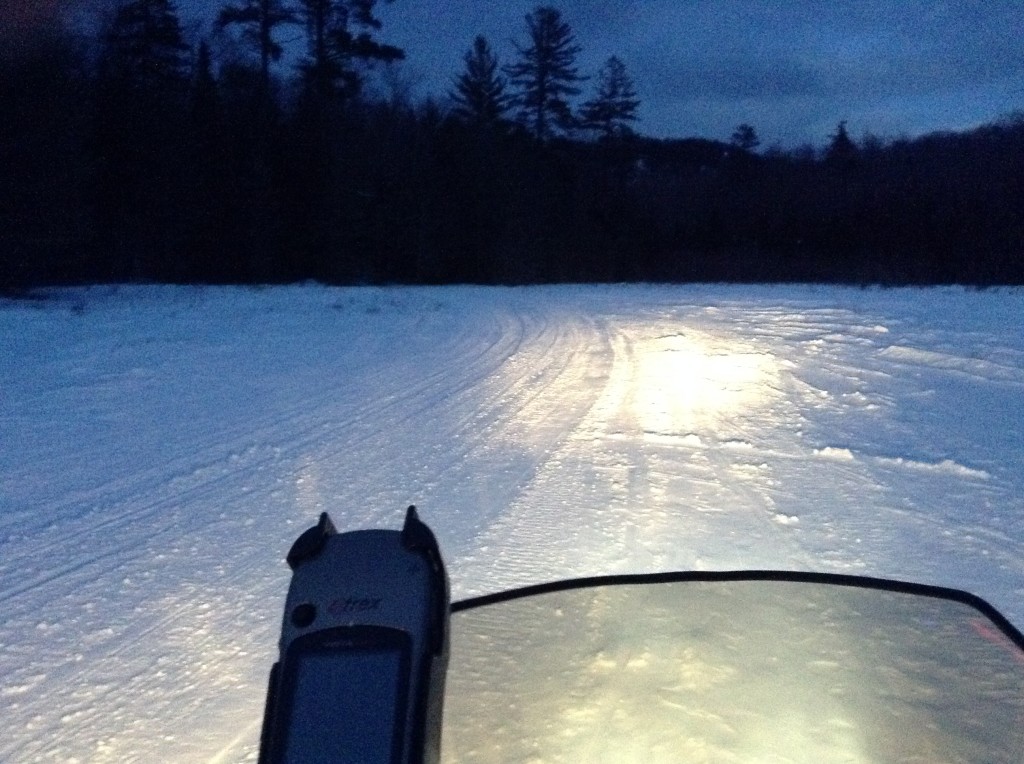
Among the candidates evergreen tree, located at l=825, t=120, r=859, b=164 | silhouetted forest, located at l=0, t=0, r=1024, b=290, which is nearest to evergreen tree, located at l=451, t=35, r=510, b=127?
silhouetted forest, located at l=0, t=0, r=1024, b=290

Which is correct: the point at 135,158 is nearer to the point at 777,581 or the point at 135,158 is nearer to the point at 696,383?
the point at 696,383

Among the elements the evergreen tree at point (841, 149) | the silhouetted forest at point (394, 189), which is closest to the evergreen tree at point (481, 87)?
the silhouetted forest at point (394, 189)

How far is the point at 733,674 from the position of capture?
2637mm

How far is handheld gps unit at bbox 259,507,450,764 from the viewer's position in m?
1.75

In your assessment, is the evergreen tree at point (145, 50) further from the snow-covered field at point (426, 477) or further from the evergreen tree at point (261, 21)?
the snow-covered field at point (426, 477)

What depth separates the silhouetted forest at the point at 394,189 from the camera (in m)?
31.3

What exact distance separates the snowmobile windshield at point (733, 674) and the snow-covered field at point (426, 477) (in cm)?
138

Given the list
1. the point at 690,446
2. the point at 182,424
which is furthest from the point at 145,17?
the point at 690,446

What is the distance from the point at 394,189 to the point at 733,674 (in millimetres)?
43467

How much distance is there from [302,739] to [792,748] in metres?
1.17

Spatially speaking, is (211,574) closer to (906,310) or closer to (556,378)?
(556,378)

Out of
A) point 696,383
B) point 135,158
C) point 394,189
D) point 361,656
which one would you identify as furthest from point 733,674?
point 394,189

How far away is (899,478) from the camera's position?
25.0ft

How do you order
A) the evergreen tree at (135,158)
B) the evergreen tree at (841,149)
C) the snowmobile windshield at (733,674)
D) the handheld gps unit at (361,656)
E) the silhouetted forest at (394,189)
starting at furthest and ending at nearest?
1. the evergreen tree at (841,149)
2. the evergreen tree at (135,158)
3. the silhouetted forest at (394,189)
4. the snowmobile windshield at (733,674)
5. the handheld gps unit at (361,656)
